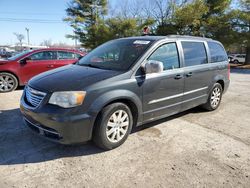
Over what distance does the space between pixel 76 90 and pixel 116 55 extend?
1276 millimetres

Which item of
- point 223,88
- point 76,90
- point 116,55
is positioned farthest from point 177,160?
point 223,88

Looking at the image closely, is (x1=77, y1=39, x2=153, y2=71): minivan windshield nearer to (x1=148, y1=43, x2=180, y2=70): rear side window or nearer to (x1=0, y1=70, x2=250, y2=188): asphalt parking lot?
(x1=148, y1=43, x2=180, y2=70): rear side window

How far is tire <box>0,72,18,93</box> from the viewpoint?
6.76 m

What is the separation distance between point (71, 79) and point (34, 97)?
1.90ft

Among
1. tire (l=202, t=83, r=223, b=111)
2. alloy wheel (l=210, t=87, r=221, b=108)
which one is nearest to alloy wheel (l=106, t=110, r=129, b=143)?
tire (l=202, t=83, r=223, b=111)

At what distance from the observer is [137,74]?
3.27 m

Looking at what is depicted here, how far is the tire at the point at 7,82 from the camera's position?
676 centimetres

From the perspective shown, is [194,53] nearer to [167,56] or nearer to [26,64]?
[167,56]

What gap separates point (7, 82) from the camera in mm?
6828

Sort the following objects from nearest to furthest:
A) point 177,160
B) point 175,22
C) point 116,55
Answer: point 177,160, point 116,55, point 175,22

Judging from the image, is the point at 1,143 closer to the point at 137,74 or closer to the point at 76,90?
the point at 76,90

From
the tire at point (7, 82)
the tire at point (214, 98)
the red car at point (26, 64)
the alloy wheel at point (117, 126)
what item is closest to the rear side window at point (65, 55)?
the red car at point (26, 64)

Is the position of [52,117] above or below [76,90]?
below

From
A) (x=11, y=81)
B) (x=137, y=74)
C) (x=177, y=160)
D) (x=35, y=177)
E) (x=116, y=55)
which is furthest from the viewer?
(x=11, y=81)
